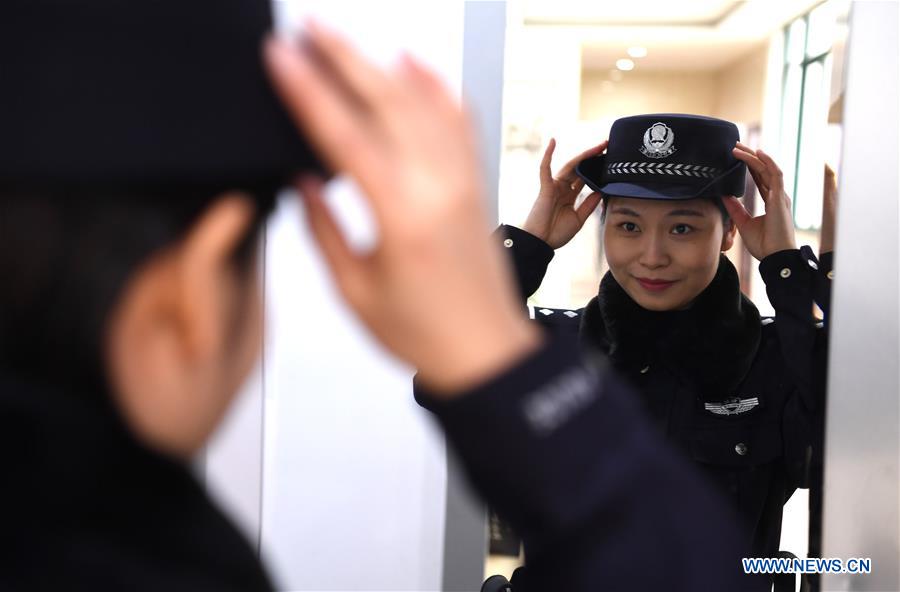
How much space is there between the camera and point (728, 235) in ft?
4.83

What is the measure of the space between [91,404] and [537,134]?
1.11 metres

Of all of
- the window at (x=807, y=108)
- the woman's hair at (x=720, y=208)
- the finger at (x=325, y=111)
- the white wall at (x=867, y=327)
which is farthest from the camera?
the woman's hair at (x=720, y=208)

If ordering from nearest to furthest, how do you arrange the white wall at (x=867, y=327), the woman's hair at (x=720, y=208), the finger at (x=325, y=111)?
the finger at (x=325, y=111) → the white wall at (x=867, y=327) → the woman's hair at (x=720, y=208)

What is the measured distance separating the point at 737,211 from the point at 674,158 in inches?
5.7

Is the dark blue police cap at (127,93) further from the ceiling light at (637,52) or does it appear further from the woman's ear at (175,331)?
the ceiling light at (637,52)

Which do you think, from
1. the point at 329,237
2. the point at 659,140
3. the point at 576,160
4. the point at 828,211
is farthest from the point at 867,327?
the point at 329,237

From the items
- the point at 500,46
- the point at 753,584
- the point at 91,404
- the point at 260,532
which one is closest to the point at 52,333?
the point at 91,404

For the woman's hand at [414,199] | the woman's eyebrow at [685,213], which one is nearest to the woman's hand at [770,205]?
the woman's eyebrow at [685,213]

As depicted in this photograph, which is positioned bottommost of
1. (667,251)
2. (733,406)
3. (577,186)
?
(733,406)

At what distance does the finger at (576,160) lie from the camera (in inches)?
57.7

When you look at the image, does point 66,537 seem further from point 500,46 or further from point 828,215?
point 828,215

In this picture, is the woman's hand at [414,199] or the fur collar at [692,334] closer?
the woman's hand at [414,199]

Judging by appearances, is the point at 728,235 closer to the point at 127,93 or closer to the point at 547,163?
the point at 547,163

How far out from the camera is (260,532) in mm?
1449
